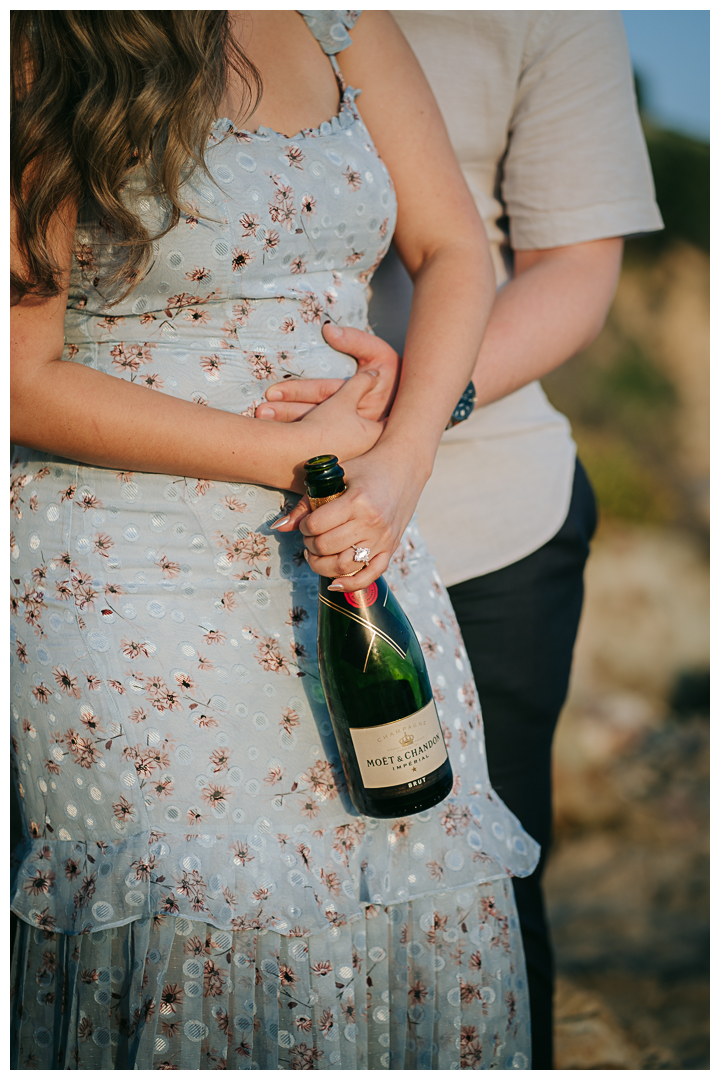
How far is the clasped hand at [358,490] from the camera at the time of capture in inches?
40.8

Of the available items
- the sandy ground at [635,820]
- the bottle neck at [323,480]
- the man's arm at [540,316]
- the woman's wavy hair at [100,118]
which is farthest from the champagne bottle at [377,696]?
the sandy ground at [635,820]

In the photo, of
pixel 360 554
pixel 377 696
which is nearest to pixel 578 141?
pixel 360 554

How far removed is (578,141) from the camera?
5.44 feet

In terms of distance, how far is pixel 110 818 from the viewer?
1.07 meters

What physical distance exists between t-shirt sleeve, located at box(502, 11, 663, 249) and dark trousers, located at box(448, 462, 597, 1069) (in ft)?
1.98

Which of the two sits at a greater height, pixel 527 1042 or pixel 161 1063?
pixel 161 1063

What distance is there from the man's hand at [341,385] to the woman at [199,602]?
0.03 m

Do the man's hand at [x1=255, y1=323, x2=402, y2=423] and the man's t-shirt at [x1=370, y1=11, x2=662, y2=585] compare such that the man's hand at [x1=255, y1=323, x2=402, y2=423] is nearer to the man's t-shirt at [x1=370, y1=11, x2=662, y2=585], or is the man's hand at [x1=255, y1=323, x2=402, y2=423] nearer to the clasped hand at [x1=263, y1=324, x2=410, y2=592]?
the clasped hand at [x1=263, y1=324, x2=410, y2=592]

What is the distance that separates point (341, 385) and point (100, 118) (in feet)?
1.58

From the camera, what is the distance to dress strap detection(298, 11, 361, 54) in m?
1.29

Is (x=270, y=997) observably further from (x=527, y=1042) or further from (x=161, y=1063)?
(x=527, y=1042)

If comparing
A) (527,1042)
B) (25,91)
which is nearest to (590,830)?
(527,1042)

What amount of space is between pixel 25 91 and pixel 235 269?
1.15 ft
